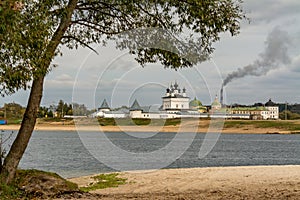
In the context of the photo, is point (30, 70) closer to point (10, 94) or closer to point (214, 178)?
point (10, 94)

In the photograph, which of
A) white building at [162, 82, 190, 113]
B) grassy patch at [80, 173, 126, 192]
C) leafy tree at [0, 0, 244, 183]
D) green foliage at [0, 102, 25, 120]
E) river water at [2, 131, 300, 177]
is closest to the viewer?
leafy tree at [0, 0, 244, 183]

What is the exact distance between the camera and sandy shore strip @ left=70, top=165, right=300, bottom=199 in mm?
14992

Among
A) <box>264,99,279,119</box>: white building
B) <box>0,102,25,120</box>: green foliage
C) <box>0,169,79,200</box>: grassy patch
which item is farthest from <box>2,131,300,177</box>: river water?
<box>264,99,279,119</box>: white building

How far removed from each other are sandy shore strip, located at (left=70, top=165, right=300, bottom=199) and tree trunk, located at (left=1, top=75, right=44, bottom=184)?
107 inches

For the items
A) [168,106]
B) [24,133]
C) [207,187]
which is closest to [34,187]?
[24,133]

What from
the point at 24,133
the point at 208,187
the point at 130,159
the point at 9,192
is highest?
the point at 24,133

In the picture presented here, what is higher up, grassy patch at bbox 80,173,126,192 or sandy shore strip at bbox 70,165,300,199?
sandy shore strip at bbox 70,165,300,199

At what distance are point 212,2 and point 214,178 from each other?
9.66 meters

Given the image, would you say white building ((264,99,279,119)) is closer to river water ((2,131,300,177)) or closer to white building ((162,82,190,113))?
river water ((2,131,300,177))

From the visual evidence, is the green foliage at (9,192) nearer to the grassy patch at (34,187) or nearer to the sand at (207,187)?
the grassy patch at (34,187)

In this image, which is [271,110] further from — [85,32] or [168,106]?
[85,32]

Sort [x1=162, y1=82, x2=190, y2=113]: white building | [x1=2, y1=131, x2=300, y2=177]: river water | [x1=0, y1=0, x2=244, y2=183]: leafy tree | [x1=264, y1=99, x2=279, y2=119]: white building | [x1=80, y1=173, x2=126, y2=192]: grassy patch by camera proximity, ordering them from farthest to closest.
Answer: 1. [x1=264, y1=99, x2=279, y2=119]: white building
2. [x1=2, y1=131, x2=300, y2=177]: river water
3. [x1=162, y1=82, x2=190, y2=113]: white building
4. [x1=80, y1=173, x2=126, y2=192]: grassy patch
5. [x1=0, y1=0, x2=244, y2=183]: leafy tree

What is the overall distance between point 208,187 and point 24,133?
22.2 ft

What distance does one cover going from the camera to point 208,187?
18297 mm
